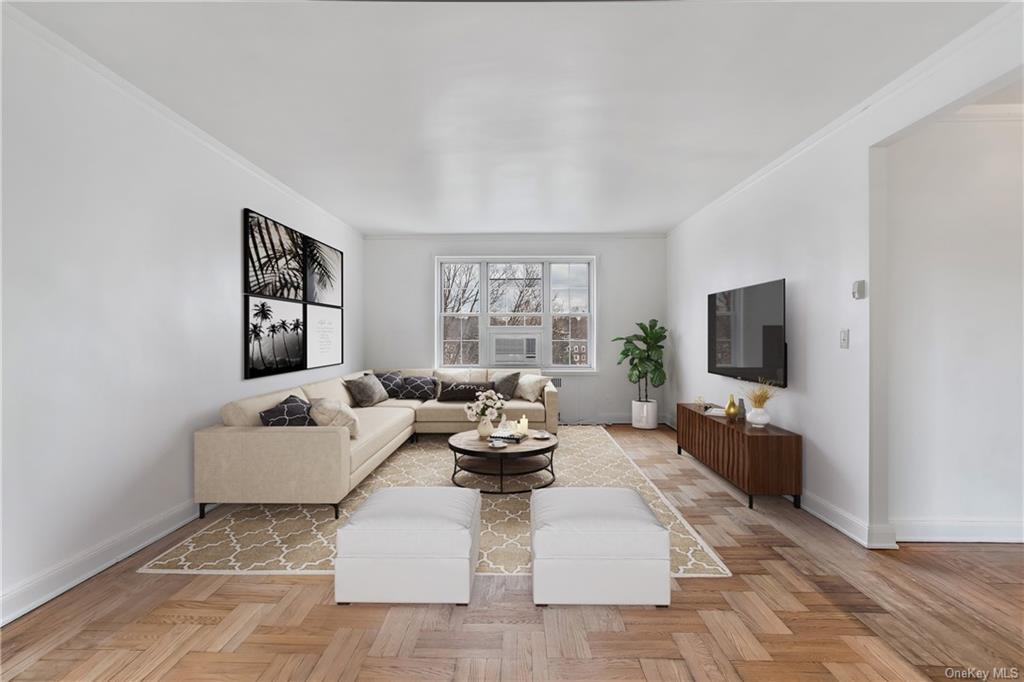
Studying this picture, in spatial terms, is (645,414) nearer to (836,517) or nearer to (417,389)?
(417,389)

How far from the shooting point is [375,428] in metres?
4.46

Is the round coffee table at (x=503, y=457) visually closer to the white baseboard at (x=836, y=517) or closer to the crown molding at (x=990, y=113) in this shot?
the white baseboard at (x=836, y=517)

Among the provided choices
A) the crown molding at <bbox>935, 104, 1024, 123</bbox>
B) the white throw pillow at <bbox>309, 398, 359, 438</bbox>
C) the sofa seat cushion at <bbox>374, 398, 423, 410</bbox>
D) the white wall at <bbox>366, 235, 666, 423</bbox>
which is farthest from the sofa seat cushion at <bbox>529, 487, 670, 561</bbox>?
the white wall at <bbox>366, 235, 666, 423</bbox>

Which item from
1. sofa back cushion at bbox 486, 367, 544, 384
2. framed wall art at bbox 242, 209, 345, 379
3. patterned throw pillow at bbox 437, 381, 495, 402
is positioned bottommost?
patterned throw pillow at bbox 437, 381, 495, 402

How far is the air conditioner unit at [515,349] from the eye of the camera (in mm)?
7266

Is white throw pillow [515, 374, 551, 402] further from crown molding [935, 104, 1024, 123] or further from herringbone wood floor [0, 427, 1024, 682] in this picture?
crown molding [935, 104, 1024, 123]

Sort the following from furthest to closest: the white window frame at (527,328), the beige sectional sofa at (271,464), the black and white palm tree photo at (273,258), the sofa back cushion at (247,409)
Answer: the white window frame at (527,328)
the black and white palm tree photo at (273,258)
the sofa back cushion at (247,409)
the beige sectional sofa at (271,464)

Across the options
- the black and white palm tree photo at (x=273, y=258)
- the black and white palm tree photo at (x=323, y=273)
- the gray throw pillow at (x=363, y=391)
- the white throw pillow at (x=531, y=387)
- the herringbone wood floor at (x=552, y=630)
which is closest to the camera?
the herringbone wood floor at (x=552, y=630)

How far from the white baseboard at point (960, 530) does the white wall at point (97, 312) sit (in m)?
4.77

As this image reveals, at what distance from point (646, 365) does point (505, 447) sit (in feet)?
10.8

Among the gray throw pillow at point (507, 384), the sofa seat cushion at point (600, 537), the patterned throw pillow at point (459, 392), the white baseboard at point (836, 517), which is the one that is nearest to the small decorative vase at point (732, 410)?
the white baseboard at point (836, 517)

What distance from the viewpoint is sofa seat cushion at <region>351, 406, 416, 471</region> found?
3.86 metres

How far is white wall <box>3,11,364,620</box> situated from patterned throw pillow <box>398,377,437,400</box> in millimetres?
2640

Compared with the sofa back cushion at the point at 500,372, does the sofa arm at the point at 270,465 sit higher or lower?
lower
